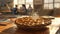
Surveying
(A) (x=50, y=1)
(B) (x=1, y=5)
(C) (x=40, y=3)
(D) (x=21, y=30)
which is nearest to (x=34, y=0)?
(C) (x=40, y=3)

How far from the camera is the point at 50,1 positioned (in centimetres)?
469

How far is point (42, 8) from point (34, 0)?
44cm

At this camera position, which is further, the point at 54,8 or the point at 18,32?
the point at 54,8

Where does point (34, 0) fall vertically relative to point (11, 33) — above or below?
above

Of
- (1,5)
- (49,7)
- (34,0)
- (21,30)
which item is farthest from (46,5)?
(21,30)

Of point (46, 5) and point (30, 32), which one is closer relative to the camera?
point (30, 32)

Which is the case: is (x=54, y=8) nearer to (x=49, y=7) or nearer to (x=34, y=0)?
(x=49, y=7)

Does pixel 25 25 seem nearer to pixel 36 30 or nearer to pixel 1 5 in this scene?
pixel 36 30

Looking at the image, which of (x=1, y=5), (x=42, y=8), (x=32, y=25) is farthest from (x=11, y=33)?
(x=42, y=8)

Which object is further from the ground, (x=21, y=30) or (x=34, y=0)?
(x=34, y=0)

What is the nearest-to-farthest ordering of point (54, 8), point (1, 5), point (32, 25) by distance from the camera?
point (32, 25)
point (1, 5)
point (54, 8)

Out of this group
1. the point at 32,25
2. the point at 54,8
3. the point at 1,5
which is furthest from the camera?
the point at 54,8

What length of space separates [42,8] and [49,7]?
29 cm

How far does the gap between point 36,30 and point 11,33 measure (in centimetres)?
21
